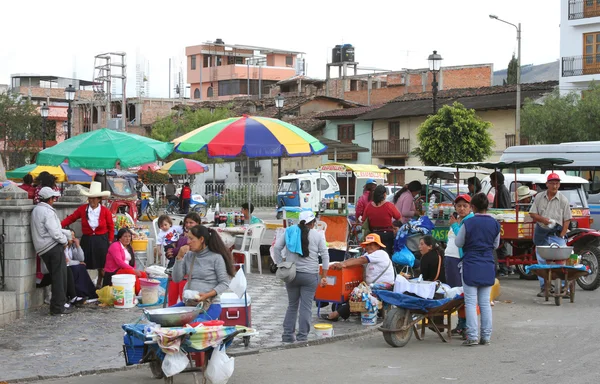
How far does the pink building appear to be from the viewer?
86.4 metres

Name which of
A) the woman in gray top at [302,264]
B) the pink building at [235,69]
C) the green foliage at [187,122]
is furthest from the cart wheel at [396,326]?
the pink building at [235,69]

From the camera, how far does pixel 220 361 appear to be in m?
7.52

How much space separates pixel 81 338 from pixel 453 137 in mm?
31069

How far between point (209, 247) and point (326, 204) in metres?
8.44

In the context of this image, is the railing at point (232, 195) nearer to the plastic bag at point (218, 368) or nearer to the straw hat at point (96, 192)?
the straw hat at point (96, 192)

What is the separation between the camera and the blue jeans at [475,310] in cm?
998

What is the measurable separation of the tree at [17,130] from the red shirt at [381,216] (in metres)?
42.1

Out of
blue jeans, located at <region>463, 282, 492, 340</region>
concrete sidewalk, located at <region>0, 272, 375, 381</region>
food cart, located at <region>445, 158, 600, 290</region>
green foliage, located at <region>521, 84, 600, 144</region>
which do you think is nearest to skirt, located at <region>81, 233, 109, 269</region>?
concrete sidewalk, located at <region>0, 272, 375, 381</region>

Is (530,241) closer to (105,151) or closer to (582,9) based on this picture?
(105,151)

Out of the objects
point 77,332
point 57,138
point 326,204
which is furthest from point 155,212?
point 57,138

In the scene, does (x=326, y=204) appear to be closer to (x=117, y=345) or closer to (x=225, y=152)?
(x=225, y=152)

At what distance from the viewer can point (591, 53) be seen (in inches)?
1837

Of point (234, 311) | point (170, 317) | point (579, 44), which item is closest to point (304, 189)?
point (579, 44)

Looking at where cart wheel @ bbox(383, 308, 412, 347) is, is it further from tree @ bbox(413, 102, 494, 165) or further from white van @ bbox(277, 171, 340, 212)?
tree @ bbox(413, 102, 494, 165)
